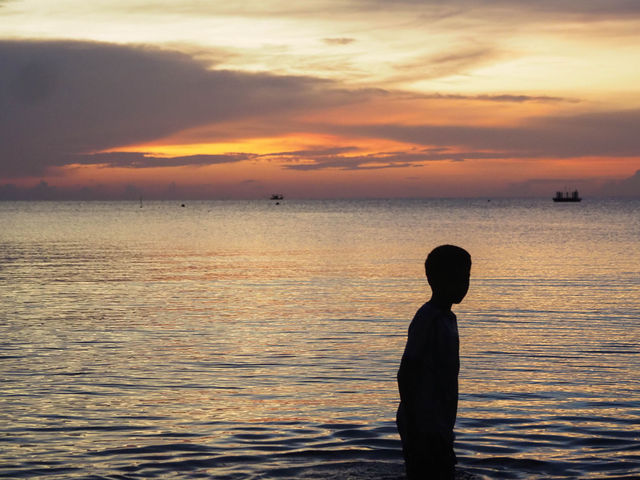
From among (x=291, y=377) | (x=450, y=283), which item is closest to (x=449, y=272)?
(x=450, y=283)

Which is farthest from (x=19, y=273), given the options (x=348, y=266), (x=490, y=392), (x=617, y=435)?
(x=617, y=435)

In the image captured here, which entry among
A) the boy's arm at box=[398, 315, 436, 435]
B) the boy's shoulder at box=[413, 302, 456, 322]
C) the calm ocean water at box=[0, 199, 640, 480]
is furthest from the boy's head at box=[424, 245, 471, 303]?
the calm ocean water at box=[0, 199, 640, 480]

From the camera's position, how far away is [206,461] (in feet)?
34.6

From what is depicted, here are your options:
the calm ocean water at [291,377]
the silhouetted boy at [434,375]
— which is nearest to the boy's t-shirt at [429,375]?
the silhouetted boy at [434,375]

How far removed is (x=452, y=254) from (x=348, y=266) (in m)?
39.4

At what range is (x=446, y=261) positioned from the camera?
6.38m

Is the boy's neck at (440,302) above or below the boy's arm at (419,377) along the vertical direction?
above

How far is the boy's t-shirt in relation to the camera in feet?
20.5

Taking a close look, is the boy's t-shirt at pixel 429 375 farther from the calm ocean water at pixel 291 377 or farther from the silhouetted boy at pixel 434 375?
the calm ocean water at pixel 291 377

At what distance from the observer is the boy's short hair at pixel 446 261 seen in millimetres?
6367

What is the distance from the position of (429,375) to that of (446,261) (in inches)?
36.6

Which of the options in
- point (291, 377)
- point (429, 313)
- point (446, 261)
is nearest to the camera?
point (429, 313)

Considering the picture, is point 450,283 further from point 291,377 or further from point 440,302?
point 291,377

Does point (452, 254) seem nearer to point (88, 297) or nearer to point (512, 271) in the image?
point (88, 297)
